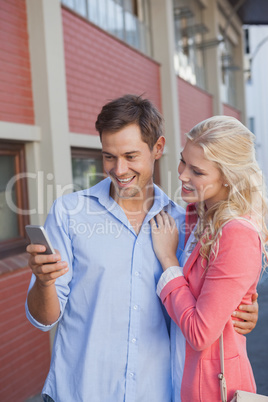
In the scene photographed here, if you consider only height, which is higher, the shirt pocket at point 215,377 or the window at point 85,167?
the window at point 85,167

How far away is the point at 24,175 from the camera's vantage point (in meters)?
4.12

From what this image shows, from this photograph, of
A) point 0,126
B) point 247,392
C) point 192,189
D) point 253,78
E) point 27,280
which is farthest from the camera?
point 253,78

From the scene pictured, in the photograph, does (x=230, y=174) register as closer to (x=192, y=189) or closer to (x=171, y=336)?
(x=192, y=189)

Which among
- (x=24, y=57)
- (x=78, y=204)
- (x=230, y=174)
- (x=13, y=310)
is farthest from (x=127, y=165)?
(x=24, y=57)

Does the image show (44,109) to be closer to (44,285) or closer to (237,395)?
(44,285)

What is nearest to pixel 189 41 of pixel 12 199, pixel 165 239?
pixel 12 199

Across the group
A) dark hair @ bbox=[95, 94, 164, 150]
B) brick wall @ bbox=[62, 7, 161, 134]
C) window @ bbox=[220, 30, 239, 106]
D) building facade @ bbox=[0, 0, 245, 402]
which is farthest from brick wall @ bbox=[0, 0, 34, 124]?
window @ bbox=[220, 30, 239, 106]

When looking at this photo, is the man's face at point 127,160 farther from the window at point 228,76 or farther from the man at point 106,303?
the window at point 228,76

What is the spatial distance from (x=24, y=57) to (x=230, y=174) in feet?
10.1

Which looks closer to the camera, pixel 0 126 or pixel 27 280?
pixel 0 126

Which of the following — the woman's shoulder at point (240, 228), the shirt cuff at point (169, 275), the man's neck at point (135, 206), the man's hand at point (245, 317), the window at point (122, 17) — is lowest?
the man's hand at point (245, 317)

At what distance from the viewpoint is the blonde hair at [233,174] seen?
1.52 m

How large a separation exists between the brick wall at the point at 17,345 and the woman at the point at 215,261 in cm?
231

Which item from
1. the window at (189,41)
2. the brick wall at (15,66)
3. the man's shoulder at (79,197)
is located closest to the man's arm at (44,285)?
the man's shoulder at (79,197)
